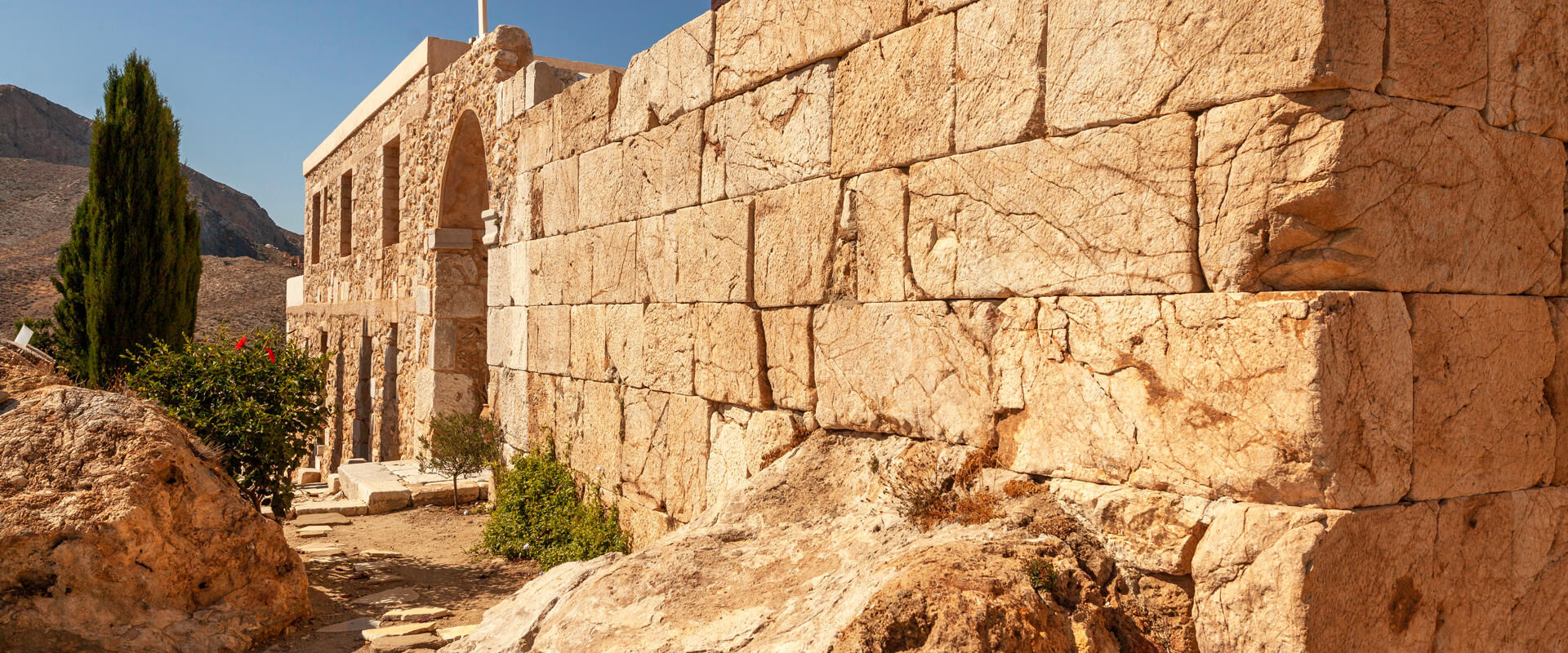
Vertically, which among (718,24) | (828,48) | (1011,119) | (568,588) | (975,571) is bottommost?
(568,588)

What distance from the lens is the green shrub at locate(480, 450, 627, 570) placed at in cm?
595

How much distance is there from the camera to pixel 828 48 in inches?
164

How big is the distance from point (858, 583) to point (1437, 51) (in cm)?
206

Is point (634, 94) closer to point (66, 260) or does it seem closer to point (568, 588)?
point (568, 588)

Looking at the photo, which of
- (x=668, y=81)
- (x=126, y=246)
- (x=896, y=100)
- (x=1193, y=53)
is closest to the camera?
(x=1193, y=53)

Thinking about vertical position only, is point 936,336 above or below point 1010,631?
above

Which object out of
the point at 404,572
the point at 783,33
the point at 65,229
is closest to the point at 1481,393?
the point at 783,33

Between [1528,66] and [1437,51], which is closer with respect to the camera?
[1437,51]

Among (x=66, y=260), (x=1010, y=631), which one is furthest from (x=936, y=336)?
(x=66, y=260)

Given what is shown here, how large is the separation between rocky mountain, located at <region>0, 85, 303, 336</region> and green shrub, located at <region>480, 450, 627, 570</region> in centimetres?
1182

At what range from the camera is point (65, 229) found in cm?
3875

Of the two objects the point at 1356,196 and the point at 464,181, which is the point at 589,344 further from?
the point at 464,181

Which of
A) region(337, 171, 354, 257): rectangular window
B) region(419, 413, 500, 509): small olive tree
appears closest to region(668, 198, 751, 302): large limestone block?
region(419, 413, 500, 509): small olive tree

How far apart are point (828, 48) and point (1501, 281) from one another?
244 cm
